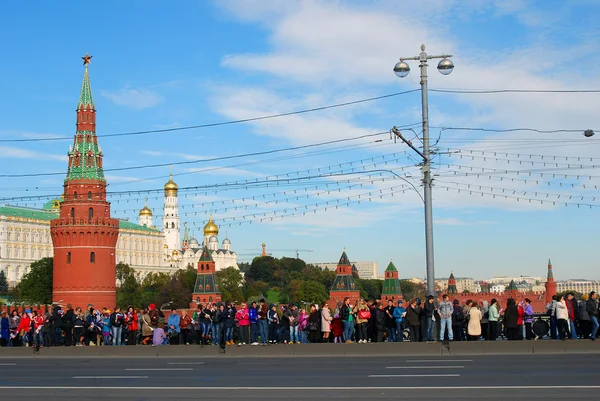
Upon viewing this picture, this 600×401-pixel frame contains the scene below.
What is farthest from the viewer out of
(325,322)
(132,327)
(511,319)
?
(132,327)

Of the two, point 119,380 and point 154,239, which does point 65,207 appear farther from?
point 154,239

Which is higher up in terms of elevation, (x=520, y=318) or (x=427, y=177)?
(x=427, y=177)

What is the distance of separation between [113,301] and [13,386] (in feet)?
222

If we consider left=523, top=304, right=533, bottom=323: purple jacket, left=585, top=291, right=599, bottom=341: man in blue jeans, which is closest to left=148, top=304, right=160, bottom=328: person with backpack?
left=523, top=304, right=533, bottom=323: purple jacket

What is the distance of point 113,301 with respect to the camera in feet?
275

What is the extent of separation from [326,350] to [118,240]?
14845 centimetres

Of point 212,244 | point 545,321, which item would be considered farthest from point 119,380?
point 212,244

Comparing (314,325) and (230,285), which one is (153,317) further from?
(230,285)

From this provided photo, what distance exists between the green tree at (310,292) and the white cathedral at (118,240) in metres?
20.0

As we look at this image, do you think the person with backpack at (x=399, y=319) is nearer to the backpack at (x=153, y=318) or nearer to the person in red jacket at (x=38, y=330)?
the backpack at (x=153, y=318)

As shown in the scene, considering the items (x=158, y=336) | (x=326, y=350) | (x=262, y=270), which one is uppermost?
(x=262, y=270)

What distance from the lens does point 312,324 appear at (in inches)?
1074

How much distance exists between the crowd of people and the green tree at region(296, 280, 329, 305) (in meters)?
106

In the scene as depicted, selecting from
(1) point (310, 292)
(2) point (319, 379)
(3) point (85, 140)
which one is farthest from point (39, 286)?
(2) point (319, 379)
